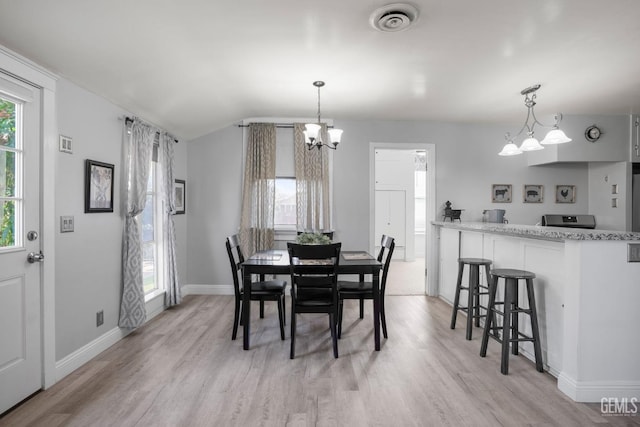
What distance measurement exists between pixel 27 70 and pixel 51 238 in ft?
3.62

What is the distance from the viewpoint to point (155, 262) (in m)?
4.40

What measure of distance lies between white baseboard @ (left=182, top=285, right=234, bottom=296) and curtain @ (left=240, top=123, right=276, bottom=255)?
0.62m

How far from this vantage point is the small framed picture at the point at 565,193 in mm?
5332

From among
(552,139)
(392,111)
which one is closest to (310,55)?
(392,111)

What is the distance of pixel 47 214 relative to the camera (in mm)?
2482

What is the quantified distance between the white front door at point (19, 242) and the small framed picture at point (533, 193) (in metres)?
5.69

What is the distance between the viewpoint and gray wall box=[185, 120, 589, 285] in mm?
5152

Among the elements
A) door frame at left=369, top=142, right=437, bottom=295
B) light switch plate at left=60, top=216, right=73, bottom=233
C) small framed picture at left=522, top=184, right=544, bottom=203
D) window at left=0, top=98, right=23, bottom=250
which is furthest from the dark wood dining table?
small framed picture at left=522, top=184, right=544, bottom=203

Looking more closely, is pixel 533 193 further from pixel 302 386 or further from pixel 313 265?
pixel 302 386

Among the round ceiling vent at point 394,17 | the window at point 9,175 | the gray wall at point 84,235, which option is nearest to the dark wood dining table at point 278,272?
the gray wall at point 84,235

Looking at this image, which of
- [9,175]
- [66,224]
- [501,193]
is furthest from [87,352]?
[501,193]

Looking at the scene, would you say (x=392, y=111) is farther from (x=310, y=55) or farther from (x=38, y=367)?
(x=38, y=367)

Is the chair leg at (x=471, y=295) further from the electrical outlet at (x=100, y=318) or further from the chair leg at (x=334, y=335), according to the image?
the electrical outlet at (x=100, y=318)

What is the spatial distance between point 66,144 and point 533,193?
223 inches
